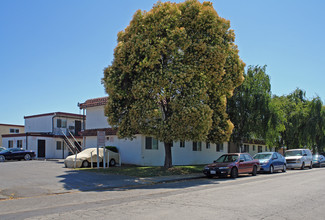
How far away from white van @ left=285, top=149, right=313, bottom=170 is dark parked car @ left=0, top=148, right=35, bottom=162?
966 inches

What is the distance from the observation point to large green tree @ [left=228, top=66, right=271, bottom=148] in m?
26.5

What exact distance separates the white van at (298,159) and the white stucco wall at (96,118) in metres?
16.9

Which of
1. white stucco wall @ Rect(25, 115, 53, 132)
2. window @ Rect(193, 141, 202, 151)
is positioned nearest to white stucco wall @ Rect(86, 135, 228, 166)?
window @ Rect(193, 141, 202, 151)

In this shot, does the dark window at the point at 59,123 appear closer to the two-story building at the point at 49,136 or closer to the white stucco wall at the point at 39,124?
the two-story building at the point at 49,136

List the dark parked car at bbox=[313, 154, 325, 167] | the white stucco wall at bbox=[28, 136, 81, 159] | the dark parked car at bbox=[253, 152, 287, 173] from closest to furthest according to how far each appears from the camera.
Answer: the dark parked car at bbox=[253, 152, 287, 173] < the dark parked car at bbox=[313, 154, 325, 167] < the white stucco wall at bbox=[28, 136, 81, 159]

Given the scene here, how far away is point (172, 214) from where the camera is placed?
7.67 meters

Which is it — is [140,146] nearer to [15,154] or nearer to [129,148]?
[129,148]

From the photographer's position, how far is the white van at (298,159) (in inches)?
1077

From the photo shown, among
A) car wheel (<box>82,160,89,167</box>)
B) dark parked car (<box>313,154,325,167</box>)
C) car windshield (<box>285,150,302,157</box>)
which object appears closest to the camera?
car wheel (<box>82,160,89,167</box>)

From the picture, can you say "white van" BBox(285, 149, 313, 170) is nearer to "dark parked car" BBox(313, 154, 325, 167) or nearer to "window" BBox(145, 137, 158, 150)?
"dark parked car" BBox(313, 154, 325, 167)

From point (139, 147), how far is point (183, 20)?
11026mm

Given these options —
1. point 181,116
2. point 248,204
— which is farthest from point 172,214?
point 181,116

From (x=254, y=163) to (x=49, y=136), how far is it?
2475 cm

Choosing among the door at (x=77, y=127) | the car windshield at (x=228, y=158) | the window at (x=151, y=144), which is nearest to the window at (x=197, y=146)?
the window at (x=151, y=144)
